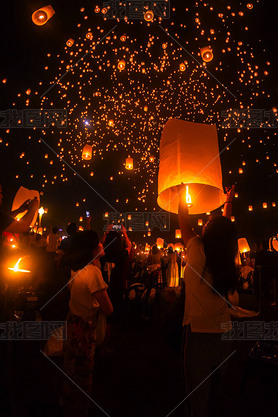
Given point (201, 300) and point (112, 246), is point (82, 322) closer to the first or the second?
point (201, 300)

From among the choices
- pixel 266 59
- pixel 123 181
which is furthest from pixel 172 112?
pixel 123 181

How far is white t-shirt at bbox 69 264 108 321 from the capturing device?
7.25 ft

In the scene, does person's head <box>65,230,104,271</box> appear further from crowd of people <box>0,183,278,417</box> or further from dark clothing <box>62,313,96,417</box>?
dark clothing <box>62,313,96,417</box>

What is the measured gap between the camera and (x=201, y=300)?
1665 mm

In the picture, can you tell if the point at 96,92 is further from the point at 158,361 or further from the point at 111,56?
the point at 158,361

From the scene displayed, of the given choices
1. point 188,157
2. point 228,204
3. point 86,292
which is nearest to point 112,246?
point 86,292

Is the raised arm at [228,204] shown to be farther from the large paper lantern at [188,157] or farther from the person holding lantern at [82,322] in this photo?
the person holding lantern at [82,322]

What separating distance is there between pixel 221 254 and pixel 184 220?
0.36 m

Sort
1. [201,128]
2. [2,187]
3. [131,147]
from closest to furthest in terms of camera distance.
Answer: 1. [201,128]
2. [2,187]
3. [131,147]

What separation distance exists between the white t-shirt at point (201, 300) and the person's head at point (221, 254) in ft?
0.13

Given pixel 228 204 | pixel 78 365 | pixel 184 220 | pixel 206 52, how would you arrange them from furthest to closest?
pixel 206 52 → pixel 228 204 → pixel 78 365 → pixel 184 220

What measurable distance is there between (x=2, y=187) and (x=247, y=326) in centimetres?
500

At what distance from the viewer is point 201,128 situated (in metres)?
1.81

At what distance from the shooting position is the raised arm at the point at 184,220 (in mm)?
1832
